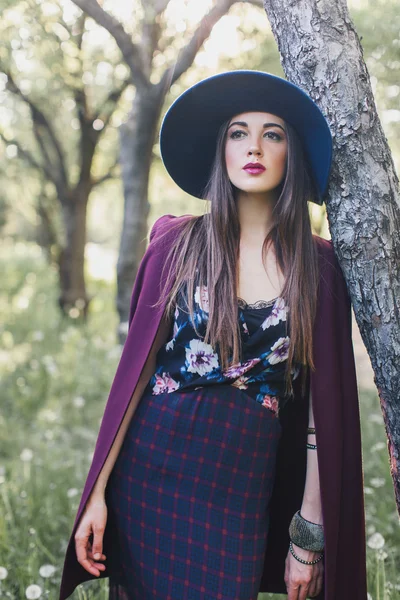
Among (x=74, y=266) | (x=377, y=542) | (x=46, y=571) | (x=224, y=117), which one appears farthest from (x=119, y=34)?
(x=74, y=266)

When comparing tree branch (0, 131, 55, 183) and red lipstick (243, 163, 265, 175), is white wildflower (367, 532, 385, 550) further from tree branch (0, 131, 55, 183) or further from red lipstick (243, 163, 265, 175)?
tree branch (0, 131, 55, 183)

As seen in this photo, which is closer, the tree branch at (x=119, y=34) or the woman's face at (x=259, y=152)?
the woman's face at (x=259, y=152)

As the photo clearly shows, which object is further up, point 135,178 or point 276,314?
point 135,178

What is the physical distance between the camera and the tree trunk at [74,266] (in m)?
9.30

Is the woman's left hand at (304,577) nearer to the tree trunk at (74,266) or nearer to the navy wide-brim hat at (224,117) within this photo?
the navy wide-brim hat at (224,117)

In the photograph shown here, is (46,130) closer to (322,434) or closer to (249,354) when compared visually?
(249,354)

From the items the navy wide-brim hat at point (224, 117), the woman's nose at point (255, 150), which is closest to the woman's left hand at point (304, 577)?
the navy wide-brim hat at point (224, 117)

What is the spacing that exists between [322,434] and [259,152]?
898 millimetres

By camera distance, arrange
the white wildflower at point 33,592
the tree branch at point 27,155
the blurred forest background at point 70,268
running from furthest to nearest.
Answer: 1. the tree branch at point 27,155
2. the blurred forest background at point 70,268
3. the white wildflower at point 33,592

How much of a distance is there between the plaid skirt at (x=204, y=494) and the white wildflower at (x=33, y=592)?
0.77m

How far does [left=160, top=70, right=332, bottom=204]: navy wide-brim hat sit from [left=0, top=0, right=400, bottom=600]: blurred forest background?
0.62ft

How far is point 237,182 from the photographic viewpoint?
2.05 metres

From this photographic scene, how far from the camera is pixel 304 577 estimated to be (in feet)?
6.56

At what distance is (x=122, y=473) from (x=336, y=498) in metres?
0.70
